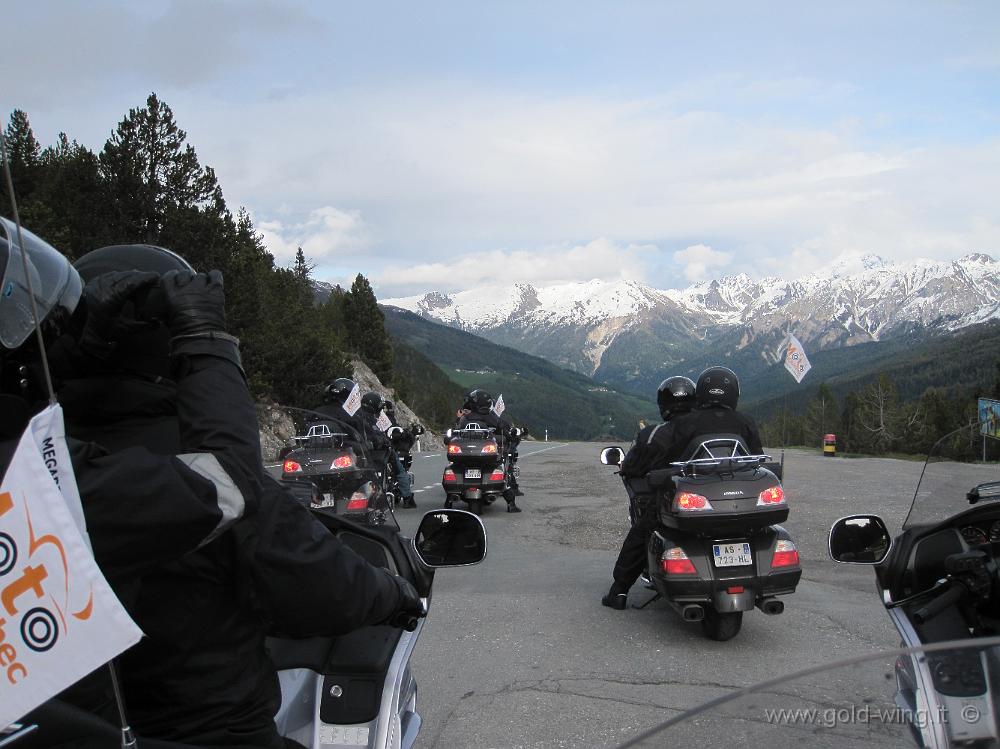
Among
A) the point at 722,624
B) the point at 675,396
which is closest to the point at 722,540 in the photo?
the point at 722,624

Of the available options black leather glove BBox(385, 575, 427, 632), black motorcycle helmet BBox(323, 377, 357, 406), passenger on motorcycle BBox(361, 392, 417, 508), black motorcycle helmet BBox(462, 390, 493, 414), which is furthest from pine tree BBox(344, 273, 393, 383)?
black leather glove BBox(385, 575, 427, 632)

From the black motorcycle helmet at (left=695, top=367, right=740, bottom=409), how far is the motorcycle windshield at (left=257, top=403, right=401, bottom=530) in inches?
112

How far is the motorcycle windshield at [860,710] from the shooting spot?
1479mm

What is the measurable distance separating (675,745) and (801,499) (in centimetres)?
1479

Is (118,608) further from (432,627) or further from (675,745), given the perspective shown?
(432,627)

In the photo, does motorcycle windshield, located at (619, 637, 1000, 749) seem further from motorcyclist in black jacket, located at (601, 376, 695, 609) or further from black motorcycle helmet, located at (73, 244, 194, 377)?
motorcyclist in black jacket, located at (601, 376, 695, 609)

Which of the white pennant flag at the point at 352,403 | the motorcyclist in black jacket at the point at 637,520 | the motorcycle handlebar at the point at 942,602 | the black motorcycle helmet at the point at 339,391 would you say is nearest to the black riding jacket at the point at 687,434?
the motorcyclist in black jacket at the point at 637,520

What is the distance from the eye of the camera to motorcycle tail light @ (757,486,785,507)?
5.57m

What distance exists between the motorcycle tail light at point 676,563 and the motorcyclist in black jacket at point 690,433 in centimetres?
49

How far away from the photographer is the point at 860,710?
60.1 inches

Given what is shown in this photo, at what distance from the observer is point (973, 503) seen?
11.5ft

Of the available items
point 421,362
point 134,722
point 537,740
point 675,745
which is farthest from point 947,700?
point 421,362

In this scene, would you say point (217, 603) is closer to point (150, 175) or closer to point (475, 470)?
point (475, 470)

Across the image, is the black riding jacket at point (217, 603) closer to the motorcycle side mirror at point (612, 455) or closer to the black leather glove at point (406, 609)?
the black leather glove at point (406, 609)
